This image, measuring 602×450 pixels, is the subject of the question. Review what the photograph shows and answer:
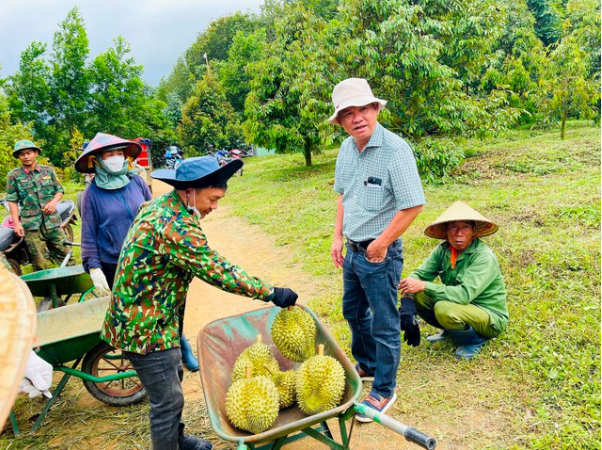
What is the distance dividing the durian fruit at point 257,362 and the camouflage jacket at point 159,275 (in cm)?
51

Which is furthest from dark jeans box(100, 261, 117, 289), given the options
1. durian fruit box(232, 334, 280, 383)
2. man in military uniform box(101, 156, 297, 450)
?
durian fruit box(232, 334, 280, 383)

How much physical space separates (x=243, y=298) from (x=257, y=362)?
2953mm

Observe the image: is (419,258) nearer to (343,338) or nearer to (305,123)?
(343,338)

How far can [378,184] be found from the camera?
8.98 ft

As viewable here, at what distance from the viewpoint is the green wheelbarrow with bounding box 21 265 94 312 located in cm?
423

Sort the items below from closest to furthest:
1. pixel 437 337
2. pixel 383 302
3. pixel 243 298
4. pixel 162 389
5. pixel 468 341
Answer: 1. pixel 162 389
2. pixel 383 302
3. pixel 468 341
4. pixel 437 337
5. pixel 243 298

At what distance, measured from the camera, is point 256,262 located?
23.3ft

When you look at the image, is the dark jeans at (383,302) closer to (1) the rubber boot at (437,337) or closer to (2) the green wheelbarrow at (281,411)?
(2) the green wheelbarrow at (281,411)

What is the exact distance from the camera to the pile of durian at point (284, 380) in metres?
2.30

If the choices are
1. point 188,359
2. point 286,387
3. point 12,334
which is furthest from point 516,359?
point 12,334

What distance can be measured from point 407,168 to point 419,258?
3287 mm

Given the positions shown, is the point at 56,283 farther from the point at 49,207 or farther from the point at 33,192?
the point at 33,192

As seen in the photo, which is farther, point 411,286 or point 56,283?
point 56,283

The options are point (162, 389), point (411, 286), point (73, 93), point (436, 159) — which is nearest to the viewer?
point (162, 389)
